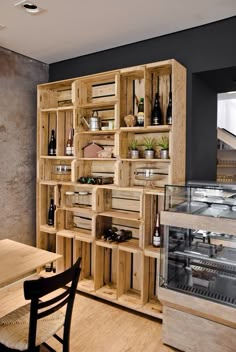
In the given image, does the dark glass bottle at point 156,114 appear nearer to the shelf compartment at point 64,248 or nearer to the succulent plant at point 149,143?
the succulent plant at point 149,143

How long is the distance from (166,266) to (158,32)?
85.0 inches

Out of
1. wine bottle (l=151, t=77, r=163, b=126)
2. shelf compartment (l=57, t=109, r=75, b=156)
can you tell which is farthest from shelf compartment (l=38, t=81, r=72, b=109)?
wine bottle (l=151, t=77, r=163, b=126)

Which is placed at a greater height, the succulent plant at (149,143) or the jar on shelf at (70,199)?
the succulent plant at (149,143)

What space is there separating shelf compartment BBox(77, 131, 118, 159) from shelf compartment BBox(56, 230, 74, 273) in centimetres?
93

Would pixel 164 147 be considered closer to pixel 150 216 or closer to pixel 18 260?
pixel 150 216

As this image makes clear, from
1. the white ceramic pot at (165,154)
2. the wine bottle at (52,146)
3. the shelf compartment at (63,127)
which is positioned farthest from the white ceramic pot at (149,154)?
the wine bottle at (52,146)

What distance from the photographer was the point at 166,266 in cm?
227

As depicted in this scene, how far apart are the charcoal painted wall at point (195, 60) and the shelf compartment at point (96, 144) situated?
74 centimetres

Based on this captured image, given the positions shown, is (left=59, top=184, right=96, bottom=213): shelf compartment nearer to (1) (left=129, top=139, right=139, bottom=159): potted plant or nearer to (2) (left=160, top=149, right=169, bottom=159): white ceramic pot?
(1) (left=129, top=139, right=139, bottom=159): potted plant

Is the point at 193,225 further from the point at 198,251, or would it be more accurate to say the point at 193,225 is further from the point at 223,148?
the point at 223,148

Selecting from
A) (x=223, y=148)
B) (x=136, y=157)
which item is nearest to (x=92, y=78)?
(x=136, y=157)

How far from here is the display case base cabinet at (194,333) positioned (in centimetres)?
201

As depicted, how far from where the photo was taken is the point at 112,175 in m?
3.20

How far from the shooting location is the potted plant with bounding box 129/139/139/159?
111 inches
